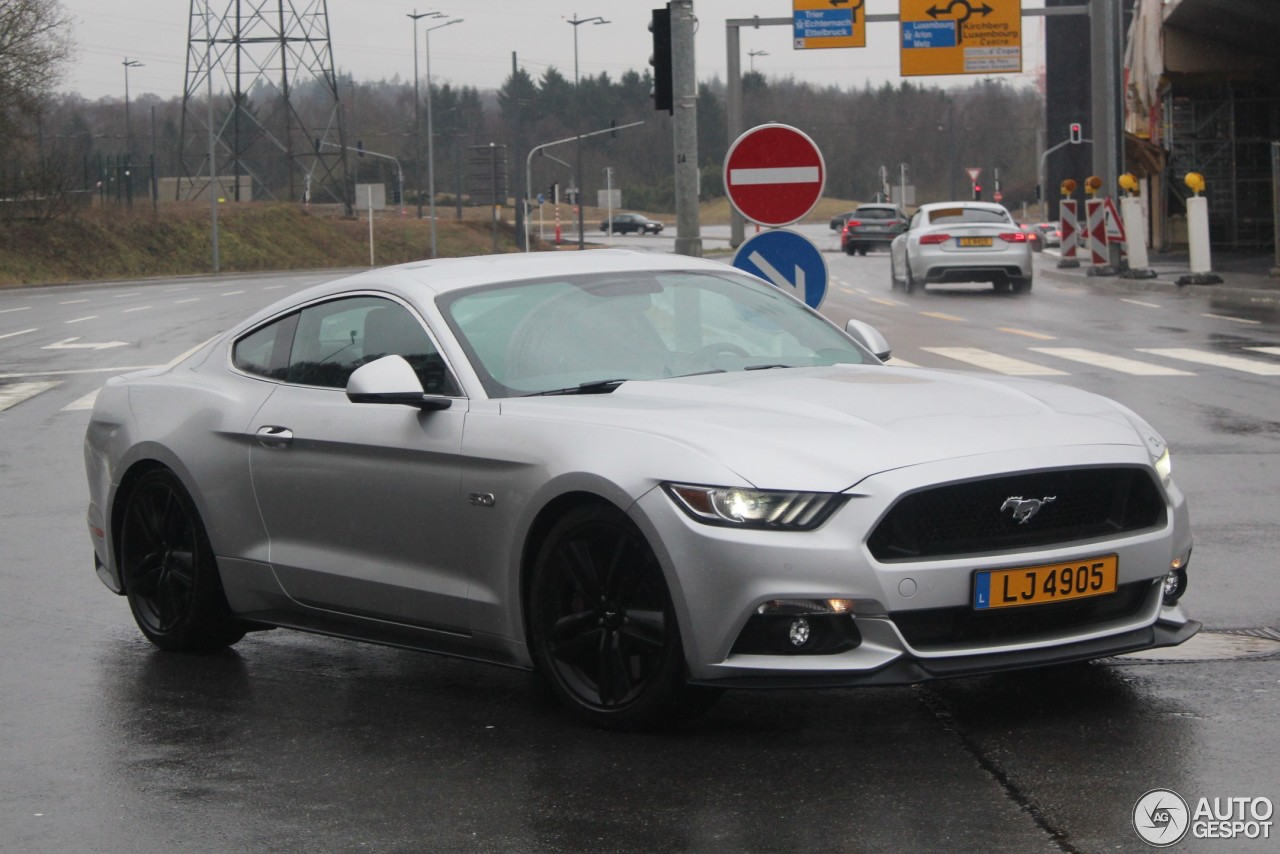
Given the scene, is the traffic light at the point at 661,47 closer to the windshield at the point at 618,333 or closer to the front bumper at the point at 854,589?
the windshield at the point at 618,333

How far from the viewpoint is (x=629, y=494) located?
493 cm

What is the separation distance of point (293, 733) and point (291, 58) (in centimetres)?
6373

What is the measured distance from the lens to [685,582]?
4.82m

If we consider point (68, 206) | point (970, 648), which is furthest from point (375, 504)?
point (68, 206)

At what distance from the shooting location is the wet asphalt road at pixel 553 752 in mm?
4301

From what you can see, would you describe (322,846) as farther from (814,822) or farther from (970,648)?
(970,648)

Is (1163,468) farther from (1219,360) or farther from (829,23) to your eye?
(829,23)

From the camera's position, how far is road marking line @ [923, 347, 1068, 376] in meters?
16.7

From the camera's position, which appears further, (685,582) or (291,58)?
(291,58)

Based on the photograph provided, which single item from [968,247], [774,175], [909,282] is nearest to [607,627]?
[774,175]

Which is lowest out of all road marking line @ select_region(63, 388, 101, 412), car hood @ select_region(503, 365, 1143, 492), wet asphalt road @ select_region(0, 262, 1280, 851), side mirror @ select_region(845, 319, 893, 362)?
wet asphalt road @ select_region(0, 262, 1280, 851)

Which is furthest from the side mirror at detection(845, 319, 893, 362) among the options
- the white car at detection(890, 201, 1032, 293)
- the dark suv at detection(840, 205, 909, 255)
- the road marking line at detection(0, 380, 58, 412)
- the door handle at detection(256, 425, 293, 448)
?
the dark suv at detection(840, 205, 909, 255)

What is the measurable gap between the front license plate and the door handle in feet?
7.99

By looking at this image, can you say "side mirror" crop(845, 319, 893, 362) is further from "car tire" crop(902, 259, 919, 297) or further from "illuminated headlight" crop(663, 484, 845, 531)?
"car tire" crop(902, 259, 919, 297)
